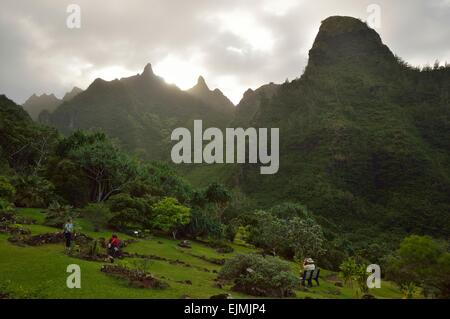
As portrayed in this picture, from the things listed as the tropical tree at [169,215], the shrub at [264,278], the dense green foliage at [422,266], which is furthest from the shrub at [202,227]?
the shrub at [264,278]

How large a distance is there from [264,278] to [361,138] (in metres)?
107

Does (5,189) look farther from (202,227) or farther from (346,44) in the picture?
(346,44)

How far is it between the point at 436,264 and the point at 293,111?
377 feet

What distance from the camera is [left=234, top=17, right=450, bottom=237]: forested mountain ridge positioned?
96.3 metres

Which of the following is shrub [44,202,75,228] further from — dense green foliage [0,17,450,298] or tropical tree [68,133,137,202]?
tropical tree [68,133,137,202]

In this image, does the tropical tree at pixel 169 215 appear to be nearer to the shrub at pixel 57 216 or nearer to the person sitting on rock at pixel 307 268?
the shrub at pixel 57 216

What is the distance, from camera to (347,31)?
544 ft

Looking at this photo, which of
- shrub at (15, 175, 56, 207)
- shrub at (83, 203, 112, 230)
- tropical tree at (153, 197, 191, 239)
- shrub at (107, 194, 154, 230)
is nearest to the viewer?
shrub at (83, 203, 112, 230)

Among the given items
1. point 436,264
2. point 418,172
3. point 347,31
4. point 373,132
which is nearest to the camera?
point 436,264

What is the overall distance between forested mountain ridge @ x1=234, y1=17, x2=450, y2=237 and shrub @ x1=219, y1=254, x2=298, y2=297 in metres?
70.4

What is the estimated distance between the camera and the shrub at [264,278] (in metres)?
20.3

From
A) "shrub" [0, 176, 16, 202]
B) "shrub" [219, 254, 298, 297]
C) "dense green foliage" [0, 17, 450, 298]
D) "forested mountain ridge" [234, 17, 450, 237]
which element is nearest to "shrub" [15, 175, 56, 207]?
"dense green foliage" [0, 17, 450, 298]
